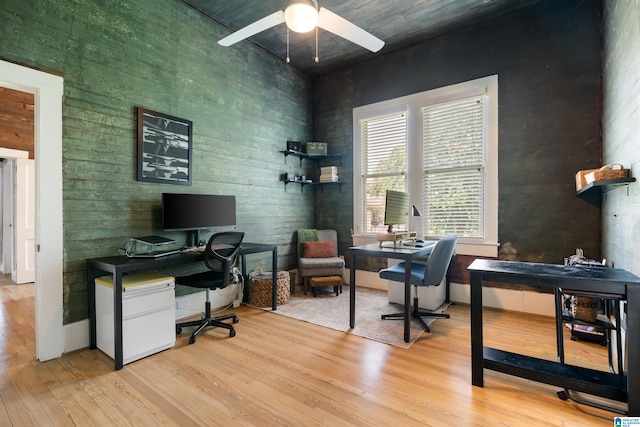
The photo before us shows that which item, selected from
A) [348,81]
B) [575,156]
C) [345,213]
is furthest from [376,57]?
[575,156]

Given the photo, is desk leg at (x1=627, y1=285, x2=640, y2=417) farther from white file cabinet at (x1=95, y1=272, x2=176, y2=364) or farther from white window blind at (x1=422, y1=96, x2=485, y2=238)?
white file cabinet at (x1=95, y1=272, x2=176, y2=364)

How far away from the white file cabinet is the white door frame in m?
0.29

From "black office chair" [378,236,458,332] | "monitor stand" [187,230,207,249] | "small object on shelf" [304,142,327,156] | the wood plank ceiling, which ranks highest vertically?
the wood plank ceiling

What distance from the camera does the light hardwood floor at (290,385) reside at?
1.72 metres

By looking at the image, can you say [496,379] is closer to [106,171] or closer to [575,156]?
[575,156]

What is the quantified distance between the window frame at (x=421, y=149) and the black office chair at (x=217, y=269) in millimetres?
2361

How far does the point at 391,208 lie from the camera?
318 cm

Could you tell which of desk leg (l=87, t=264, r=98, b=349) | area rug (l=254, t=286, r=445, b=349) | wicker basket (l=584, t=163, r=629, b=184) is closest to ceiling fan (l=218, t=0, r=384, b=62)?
wicker basket (l=584, t=163, r=629, b=184)

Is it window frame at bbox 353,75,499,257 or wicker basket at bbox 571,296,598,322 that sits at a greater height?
window frame at bbox 353,75,499,257

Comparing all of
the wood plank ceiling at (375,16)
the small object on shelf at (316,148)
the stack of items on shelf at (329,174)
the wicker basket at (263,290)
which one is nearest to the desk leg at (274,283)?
the wicker basket at (263,290)

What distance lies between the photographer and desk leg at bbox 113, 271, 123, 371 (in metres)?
2.27

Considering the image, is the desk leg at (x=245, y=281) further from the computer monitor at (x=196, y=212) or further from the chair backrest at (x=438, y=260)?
the chair backrest at (x=438, y=260)

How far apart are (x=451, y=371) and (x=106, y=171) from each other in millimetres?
3381

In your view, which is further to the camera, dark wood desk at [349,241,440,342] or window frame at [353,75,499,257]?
window frame at [353,75,499,257]
